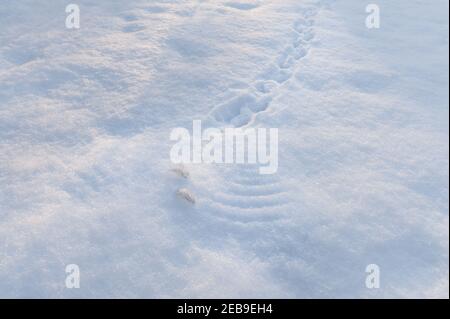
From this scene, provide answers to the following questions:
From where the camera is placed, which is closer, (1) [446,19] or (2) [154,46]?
(2) [154,46]

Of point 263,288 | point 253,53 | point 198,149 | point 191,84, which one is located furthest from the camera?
point 253,53

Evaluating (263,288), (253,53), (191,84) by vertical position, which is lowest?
(263,288)

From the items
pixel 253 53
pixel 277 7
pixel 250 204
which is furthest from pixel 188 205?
pixel 277 7

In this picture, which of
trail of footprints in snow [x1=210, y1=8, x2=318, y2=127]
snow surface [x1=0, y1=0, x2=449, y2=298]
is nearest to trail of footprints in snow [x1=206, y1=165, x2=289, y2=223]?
snow surface [x1=0, y1=0, x2=449, y2=298]

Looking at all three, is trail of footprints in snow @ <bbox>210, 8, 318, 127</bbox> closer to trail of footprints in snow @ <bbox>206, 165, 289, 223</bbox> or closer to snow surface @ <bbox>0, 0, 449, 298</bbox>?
snow surface @ <bbox>0, 0, 449, 298</bbox>

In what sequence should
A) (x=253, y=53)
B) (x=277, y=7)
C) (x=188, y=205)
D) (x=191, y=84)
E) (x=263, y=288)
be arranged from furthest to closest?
(x=277, y=7) < (x=253, y=53) < (x=191, y=84) < (x=188, y=205) < (x=263, y=288)

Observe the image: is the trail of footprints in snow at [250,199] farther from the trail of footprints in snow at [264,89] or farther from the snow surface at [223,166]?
the trail of footprints in snow at [264,89]

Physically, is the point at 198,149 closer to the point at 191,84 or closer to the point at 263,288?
the point at 191,84
